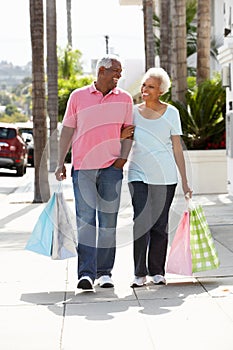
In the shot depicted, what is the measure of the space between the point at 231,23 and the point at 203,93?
10.9ft

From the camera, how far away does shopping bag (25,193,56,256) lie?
739 centimetres

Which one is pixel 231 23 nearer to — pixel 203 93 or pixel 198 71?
pixel 203 93

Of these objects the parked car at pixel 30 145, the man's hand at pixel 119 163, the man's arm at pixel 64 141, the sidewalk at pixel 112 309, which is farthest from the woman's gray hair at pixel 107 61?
the parked car at pixel 30 145

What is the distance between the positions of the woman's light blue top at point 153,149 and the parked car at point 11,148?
21.9 metres

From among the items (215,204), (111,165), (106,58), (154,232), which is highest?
(106,58)

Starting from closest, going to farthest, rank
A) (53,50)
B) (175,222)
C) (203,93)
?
(175,222)
(203,93)
(53,50)

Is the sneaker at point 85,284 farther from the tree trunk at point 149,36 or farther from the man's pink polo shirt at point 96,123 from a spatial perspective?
the tree trunk at point 149,36

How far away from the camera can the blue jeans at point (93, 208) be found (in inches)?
279

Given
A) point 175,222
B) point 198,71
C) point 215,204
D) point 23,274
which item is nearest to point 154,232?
point 23,274

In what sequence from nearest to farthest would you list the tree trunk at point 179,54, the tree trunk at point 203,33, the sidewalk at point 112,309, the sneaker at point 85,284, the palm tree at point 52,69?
the sidewalk at point 112,309
the sneaker at point 85,284
the tree trunk at point 179,54
the tree trunk at point 203,33
the palm tree at point 52,69

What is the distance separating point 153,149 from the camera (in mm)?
7109

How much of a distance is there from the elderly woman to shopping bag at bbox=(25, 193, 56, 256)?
28.3 inches

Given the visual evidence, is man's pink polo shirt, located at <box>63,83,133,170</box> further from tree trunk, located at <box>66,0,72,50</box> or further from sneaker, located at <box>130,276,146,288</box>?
tree trunk, located at <box>66,0,72,50</box>

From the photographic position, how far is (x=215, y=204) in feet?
49.3
